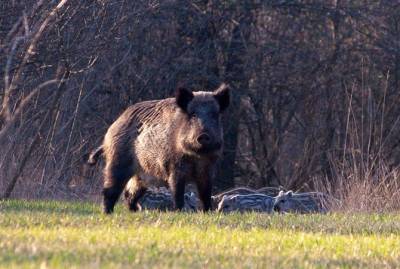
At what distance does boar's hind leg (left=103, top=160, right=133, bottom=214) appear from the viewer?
12711mm

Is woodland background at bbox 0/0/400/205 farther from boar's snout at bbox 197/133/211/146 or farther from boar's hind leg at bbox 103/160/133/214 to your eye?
boar's snout at bbox 197/133/211/146

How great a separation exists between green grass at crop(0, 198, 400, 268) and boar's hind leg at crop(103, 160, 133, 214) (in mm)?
2143

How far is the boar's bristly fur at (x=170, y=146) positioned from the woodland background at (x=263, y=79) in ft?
14.4

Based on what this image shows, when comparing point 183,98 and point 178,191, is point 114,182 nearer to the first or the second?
point 178,191

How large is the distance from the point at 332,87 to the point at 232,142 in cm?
225

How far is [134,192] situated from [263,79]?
749 centimetres

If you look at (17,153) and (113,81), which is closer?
(17,153)

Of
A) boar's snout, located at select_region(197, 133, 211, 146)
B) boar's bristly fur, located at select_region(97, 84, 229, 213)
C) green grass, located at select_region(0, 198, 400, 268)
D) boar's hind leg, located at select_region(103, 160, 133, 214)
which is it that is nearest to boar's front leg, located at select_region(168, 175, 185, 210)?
boar's bristly fur, located at select_region(97, 84, 229, 213)

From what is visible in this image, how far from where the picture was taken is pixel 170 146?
1253cm

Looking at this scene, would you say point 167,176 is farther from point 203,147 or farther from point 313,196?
point 313,196

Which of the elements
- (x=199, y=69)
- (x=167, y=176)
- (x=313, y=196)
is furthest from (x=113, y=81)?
(x=167, y=176)

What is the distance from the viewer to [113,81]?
19.7 m

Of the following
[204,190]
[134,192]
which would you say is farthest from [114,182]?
[204,190]

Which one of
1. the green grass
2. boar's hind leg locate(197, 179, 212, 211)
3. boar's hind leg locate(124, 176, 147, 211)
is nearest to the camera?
the green grass
